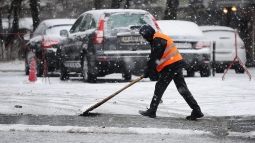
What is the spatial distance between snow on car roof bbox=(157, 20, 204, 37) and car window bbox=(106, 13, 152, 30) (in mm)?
1346

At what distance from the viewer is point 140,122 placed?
29.8ft

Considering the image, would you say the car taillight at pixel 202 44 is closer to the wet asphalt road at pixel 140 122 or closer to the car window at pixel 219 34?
the car window at pixel 219 34

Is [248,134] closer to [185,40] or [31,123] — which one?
[31,123]

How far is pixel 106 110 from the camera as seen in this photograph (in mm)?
10367

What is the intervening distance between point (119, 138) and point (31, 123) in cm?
162

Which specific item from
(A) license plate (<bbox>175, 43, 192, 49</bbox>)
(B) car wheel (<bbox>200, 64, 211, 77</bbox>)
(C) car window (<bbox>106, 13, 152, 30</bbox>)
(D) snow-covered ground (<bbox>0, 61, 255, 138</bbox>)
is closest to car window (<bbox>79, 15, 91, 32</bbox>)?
(C) car window (<bbox>106, 13, 152, 30</bbox>)

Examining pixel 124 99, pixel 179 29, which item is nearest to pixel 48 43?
pixel 179 29

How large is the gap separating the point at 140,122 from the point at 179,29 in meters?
8.42

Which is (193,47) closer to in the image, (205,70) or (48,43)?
(205,70)

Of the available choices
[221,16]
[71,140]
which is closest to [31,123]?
[71,140]

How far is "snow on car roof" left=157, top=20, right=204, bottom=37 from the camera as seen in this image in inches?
666

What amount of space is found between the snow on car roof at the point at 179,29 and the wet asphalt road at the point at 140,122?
7.29 m

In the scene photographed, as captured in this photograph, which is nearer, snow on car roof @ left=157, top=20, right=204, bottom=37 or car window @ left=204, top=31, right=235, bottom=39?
snow on car roof @ left=157, top=20, right=204, bottom=37

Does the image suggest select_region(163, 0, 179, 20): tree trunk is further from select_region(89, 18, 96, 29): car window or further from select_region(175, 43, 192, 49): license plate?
select_region(89, 18, 96, 29): car window
